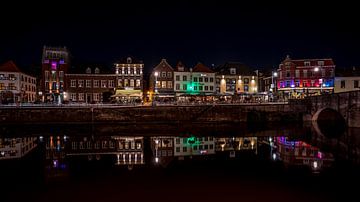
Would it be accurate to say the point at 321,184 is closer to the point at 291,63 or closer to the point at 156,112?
the point at 156,112

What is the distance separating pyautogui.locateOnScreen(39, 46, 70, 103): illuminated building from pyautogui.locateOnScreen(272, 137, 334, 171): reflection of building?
52210 mm

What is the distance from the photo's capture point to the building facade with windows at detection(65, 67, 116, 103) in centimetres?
6244

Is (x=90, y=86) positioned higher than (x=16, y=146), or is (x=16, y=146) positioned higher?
(x=90, y=86)

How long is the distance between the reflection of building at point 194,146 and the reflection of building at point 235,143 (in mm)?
665

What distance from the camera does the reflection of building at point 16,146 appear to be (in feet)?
71.0

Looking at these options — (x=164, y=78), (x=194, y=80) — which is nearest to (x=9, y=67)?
(x=164, y=78)

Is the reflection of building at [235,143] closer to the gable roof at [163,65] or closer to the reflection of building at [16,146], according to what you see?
the reflection of building at [16,146]

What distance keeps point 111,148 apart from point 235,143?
1156cm

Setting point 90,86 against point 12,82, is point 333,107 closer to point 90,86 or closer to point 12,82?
point 90,86

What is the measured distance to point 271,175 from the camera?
49.7ft

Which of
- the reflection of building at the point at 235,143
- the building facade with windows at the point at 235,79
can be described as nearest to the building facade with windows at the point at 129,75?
the building facade with windows at the point at 235,79

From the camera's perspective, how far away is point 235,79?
2899 inches

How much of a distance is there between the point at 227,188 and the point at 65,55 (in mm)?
59876

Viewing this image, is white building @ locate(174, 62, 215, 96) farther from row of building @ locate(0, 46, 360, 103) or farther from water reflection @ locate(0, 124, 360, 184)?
water reflection @ locate(0, 124, 360, 184)
